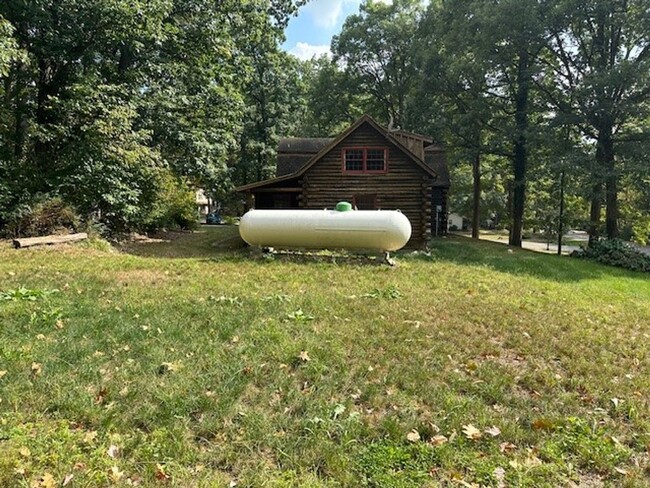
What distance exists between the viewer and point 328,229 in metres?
12.2

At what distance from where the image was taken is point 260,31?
1869 centimetres

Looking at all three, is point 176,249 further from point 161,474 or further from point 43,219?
point 161,474

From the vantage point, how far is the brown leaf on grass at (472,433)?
10.7ft

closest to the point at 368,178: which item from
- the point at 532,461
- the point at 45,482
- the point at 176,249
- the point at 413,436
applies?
the point at 176,249

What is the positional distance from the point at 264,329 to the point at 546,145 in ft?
65.2

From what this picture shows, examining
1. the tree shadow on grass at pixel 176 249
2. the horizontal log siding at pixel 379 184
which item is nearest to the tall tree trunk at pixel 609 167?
the horizontal log siding at pixel 379 184

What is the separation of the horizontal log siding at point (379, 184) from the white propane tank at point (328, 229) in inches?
208

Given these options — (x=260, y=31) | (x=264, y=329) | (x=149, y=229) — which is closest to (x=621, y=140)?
(x=260, y=31)

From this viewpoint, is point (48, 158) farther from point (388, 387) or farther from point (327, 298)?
point (388, 387)

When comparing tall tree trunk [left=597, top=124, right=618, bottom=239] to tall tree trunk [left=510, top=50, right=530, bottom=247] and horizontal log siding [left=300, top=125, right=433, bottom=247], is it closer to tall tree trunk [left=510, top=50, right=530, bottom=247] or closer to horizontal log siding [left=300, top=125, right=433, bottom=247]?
tall tree trunk [left=510, top=50, right=530, bottom=247]

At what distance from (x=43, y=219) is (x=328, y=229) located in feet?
28.4

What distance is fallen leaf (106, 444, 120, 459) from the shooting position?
9.50ft

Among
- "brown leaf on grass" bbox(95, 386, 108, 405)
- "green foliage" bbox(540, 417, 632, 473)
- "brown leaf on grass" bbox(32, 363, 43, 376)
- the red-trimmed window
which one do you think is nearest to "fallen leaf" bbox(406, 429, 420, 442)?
"green foliage" bbox(540, 417, 632, 473)

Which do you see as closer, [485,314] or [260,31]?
[485,314]
